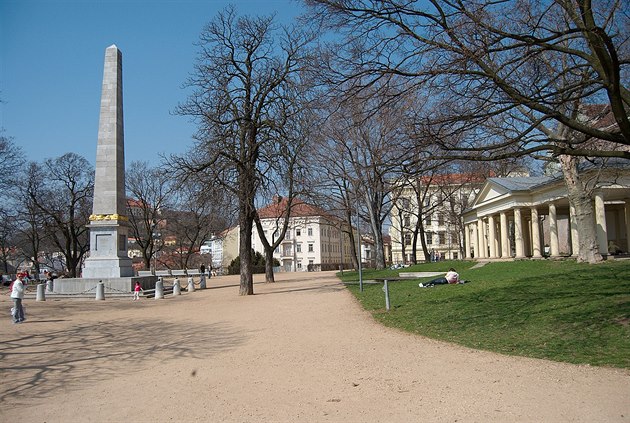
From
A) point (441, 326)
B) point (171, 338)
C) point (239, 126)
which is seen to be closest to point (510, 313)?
point (441, 326)

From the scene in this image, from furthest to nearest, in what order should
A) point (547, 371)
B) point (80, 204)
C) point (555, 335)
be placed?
point (80, 204) → point (555, 335) → point (547, 371)

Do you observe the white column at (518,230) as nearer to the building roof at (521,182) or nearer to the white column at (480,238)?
the building roof at (521,182)

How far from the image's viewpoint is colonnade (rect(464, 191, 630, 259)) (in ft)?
101

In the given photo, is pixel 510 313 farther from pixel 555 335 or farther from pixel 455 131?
pixel 455 131

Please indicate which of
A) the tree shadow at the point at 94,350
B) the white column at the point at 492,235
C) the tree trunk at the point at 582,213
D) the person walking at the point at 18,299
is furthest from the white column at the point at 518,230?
the person walking at the point at 18,299

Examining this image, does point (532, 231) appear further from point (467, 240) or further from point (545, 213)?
point (467, 240)

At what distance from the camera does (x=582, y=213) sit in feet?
77.9

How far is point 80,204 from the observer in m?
48.0

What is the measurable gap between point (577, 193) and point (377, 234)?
1888 centimetres

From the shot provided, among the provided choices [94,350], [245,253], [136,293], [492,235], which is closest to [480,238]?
[492,235]

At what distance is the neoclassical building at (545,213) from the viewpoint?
30.2 meters

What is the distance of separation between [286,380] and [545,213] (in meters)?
39.2

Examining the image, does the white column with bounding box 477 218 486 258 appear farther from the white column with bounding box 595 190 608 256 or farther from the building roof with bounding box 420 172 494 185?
the white column with bounding box 595 190 608 256

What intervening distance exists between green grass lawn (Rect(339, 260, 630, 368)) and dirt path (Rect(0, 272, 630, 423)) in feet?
2.34
